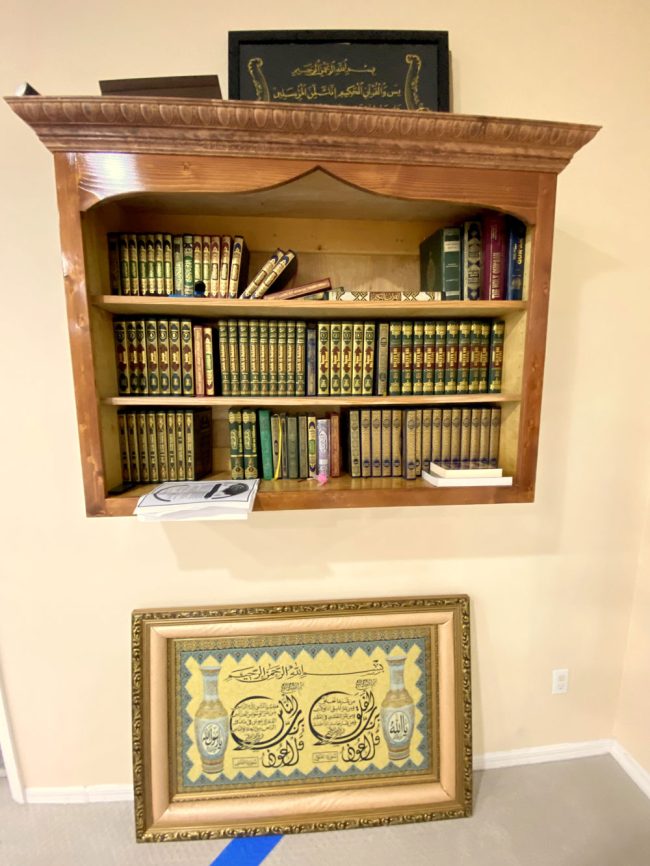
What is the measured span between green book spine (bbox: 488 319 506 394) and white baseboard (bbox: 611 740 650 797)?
1.55 meters

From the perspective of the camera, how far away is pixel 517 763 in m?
1.43

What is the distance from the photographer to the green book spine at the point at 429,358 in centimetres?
105

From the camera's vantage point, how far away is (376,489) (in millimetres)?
1039

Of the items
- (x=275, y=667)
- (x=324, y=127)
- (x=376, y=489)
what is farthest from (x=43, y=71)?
(x=275, y=667)

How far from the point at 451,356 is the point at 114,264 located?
0.98 m

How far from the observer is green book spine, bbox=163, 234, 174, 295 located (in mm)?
1006

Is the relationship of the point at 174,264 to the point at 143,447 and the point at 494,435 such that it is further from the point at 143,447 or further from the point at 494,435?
the point at 494,435

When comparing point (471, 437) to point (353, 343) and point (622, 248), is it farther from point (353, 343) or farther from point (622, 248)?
point (622, 248)

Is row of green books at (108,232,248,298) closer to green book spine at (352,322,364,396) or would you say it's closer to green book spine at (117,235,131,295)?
green book spine at (117,235,131,295)

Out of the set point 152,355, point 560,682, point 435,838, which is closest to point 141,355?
point 152,355

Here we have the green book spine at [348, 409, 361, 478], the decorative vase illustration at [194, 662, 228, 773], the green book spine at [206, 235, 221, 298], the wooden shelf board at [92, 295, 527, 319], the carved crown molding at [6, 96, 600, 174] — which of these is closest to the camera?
the carved crown molding at [6, 96, 600, 174]

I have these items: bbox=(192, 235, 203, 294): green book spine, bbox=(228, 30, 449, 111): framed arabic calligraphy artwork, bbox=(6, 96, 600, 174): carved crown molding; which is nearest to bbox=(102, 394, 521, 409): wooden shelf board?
bbox=(192, 235, 203, 294): green book spine

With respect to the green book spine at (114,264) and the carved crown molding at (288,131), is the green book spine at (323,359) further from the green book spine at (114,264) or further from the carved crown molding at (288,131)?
the green book spine at (114,264)

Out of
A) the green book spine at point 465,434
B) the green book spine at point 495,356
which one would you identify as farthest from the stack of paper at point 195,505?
the green book spine at point 495,356
